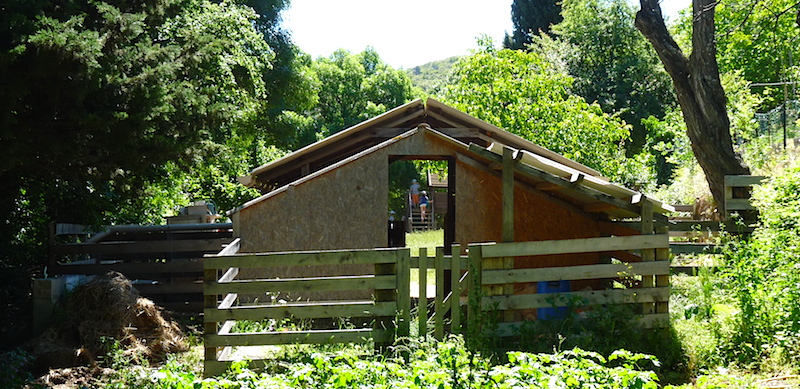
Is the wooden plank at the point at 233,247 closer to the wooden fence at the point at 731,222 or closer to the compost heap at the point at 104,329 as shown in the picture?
the compost heap at the point at 104,329

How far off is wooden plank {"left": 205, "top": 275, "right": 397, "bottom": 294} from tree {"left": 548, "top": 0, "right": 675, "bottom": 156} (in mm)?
35370

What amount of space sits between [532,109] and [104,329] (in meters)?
14.8

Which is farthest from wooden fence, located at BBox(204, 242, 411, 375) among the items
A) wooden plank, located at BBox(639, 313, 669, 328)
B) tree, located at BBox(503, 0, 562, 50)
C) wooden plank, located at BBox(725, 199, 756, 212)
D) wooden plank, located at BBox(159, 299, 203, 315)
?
tree, located at BBox(503, 0, 562, 50)

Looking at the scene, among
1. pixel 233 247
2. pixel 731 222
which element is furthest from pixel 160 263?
pixel 731 222

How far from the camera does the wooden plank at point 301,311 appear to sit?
8.35 m

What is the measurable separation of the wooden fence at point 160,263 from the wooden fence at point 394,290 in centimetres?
401

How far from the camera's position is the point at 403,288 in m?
8.43

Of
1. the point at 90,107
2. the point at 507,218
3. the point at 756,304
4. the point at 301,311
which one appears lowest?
the point at 301,311

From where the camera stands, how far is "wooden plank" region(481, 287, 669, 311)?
870 cm

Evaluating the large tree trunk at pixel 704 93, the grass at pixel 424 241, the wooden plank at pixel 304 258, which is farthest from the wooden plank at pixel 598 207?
the grass at pixel 424 241

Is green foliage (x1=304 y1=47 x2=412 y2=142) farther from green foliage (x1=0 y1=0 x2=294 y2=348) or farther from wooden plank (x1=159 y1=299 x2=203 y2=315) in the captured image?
wooden plank (x1=159 y1=299 x2=203 y2=315)

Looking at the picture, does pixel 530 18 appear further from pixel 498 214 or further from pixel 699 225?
pixel 498 214

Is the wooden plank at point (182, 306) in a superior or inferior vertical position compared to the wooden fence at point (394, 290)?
inferior

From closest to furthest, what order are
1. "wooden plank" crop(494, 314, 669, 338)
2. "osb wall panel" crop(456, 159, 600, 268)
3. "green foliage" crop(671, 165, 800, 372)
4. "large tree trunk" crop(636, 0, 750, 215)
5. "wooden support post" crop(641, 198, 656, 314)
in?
"green foliage" crop(671, 165, 800, 372) < "wooden plank" crop(494, 314, 669, 338) < "wooden support post" crop(641, 198, 656, 314) < "osb wall panel" crop(456, 159, 600, 268) < "large tree trunk" crop(636, 0, 750, 215)
